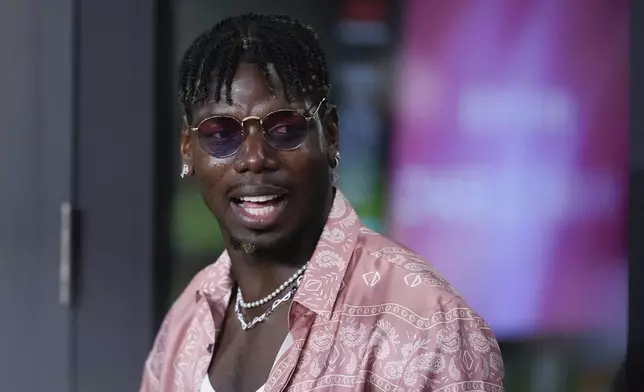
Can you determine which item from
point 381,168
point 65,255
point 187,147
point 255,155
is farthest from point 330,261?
point 65,255

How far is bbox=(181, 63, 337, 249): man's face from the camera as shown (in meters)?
1.02

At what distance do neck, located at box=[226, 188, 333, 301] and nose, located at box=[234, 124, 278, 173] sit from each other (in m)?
0.13

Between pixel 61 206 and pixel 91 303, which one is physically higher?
pixel 61 206

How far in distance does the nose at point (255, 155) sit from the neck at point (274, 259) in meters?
0.13

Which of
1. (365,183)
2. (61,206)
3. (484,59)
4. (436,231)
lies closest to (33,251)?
(61,206)

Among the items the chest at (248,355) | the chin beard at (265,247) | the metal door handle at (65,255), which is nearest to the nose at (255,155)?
the chin beard at (265,247)

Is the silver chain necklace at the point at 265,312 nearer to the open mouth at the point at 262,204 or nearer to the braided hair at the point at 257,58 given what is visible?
the open mouth at the point at 262,204

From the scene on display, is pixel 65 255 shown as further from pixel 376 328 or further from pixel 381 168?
pixel 376 328

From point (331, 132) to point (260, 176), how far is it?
0.16m

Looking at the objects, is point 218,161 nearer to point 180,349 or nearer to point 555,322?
point 180,349

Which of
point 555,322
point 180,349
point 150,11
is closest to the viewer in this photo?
point 180,349

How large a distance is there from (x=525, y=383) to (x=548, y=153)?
0.51 metres

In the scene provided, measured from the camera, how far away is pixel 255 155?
3.33ft

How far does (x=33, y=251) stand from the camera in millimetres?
1695
